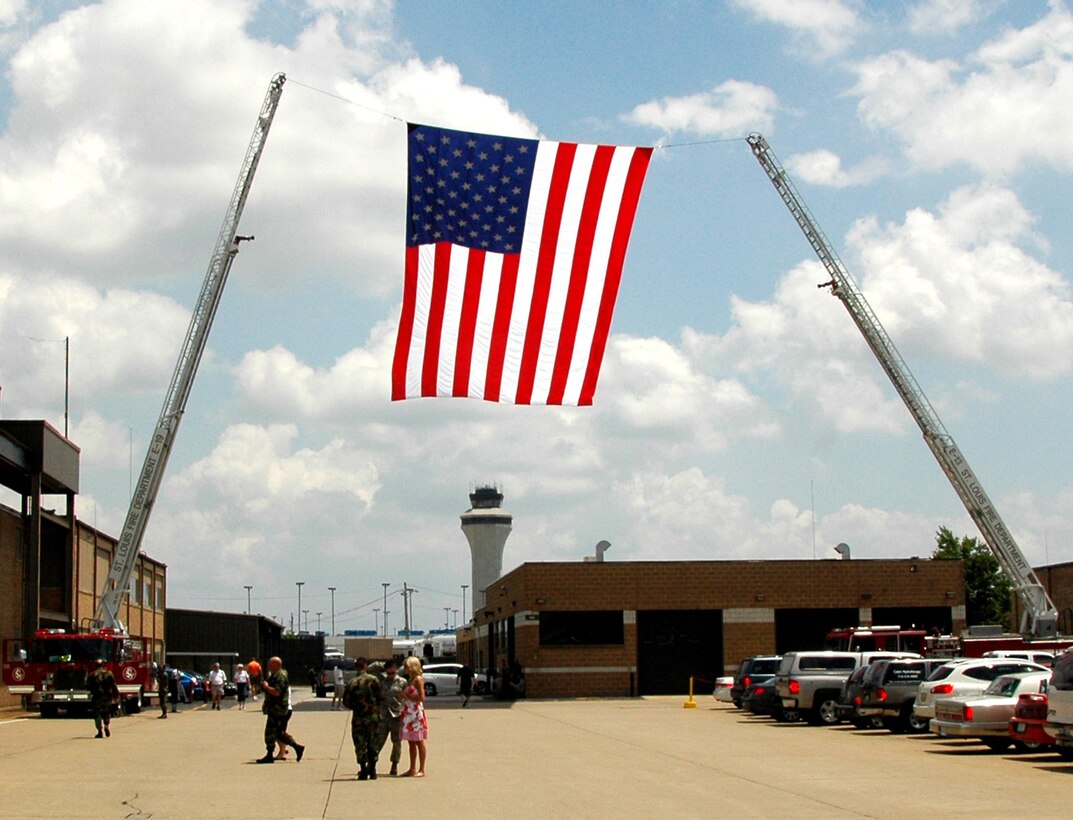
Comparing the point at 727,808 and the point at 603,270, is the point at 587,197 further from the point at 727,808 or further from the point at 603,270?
the point at 727,808

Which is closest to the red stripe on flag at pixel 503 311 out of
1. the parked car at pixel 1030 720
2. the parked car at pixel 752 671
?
the parked car at pixel 1030 720

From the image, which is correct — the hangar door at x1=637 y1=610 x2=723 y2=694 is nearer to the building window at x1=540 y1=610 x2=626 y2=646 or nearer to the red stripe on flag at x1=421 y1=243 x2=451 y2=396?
the building window at x1=540 y1=610 x2=626 y2=646

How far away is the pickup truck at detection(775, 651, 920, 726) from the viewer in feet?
110

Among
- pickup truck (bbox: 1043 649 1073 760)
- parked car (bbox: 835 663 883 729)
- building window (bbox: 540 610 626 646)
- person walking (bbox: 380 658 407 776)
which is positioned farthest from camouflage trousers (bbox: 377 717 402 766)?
building window (bbox: 540 610 626 646)

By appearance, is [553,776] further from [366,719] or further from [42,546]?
[42,546]

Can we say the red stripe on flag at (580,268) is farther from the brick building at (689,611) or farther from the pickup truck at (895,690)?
the brick building at (689,611)

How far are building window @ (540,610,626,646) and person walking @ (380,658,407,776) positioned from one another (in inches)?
1479

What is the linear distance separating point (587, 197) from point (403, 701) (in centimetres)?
1005

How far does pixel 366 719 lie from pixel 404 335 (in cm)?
795

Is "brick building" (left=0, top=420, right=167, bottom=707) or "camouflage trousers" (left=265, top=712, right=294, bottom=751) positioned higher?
"brick building" (left=0, top=420, right=167, bottom=707)

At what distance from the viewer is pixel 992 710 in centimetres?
2380

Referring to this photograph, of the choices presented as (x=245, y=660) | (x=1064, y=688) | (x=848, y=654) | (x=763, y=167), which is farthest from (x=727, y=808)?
(x=245, y=660)

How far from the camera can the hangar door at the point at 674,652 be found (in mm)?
58469

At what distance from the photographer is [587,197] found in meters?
26.3
